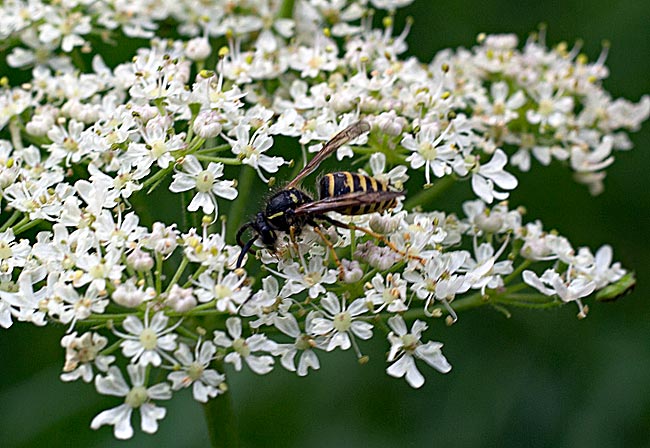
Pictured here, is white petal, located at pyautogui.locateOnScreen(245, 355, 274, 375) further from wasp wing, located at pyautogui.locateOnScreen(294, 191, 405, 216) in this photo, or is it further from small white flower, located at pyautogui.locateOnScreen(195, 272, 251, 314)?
wasp wing, located at pyautogui.locateOnScreen(294, 191, 405, 216)

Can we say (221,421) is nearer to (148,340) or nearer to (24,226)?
(148,340)

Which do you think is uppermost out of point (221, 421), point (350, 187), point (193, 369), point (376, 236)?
point (350, 187)

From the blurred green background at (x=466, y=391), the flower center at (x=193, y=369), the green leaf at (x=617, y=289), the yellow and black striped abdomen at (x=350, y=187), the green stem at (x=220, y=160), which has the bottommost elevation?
the blurred green background at (x=466, y=391)

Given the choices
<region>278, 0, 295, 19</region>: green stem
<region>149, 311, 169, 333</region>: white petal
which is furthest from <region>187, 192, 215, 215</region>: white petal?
<region>278, 0, 295, 19</region>: green stem

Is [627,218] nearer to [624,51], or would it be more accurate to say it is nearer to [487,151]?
[624,51]

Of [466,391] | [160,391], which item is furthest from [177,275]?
[466,391]

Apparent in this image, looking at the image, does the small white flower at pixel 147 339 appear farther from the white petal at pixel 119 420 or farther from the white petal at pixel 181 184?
the white petal at pixel 181 184

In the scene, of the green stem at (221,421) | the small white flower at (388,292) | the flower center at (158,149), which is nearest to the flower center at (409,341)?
the small white flower at (388,292)
